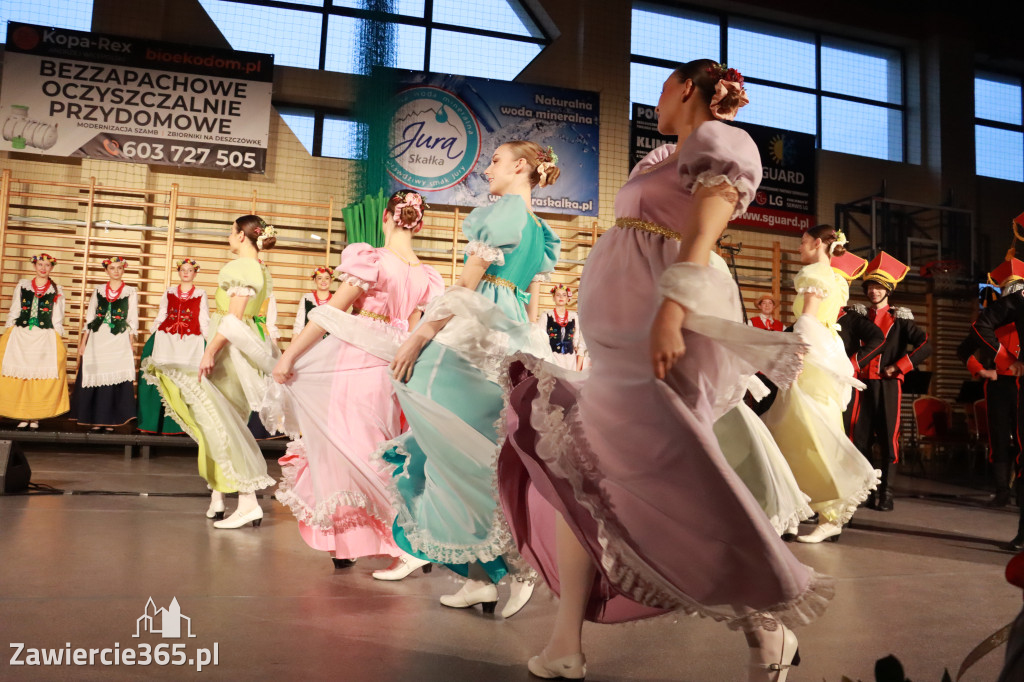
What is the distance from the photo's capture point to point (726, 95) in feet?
5.36

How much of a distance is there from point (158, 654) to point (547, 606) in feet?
3.79

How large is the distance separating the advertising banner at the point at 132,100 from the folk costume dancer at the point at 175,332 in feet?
5.25

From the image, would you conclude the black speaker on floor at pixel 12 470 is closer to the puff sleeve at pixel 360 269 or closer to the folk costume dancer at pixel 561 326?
the puff sleeve at pixel 360 269

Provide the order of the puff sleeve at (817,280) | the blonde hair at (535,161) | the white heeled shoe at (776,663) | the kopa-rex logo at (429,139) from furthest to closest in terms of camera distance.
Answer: the kopa-rex logo at (429,139) < the puff sleeve at (817,280) < the blonde hair at (535,161) < the white heeled shoe at (776,663)

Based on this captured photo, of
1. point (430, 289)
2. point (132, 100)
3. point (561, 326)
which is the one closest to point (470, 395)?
point (430, 289)

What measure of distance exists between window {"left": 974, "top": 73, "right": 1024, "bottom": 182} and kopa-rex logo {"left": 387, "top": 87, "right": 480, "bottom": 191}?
7560mm

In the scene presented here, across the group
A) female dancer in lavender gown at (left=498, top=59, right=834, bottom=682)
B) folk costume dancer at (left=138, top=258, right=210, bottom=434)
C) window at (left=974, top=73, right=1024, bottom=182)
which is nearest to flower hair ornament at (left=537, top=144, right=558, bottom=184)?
female dancer in lavender gown at (left=498, top=59, right=834, bottom=682)

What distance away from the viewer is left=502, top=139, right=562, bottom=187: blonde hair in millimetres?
2584

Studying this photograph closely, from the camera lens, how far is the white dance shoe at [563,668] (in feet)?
5.55

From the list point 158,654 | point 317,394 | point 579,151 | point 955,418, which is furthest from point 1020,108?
point 158,654

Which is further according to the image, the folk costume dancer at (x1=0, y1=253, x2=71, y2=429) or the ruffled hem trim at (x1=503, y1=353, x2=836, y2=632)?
the folk costume dancer at (x1=0, y1=253, x2=71, y2=429)

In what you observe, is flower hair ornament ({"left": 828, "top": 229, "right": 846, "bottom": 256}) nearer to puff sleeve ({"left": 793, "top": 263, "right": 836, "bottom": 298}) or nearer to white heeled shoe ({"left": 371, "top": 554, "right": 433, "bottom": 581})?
puff sleeve ({"left": 793, "top": 263, "right": 836, "bottom": 298})

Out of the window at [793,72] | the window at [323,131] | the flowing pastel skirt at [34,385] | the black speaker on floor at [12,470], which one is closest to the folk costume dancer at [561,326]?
the window at [323,131]

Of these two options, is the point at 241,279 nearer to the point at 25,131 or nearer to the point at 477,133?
the point at 477,133
